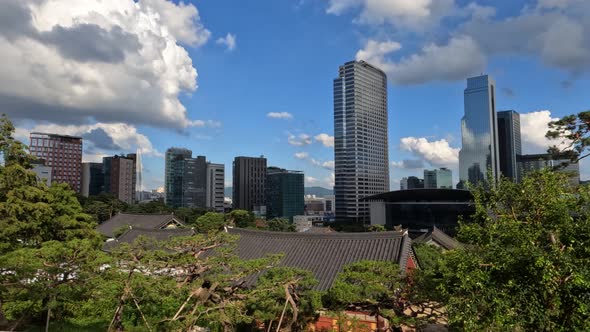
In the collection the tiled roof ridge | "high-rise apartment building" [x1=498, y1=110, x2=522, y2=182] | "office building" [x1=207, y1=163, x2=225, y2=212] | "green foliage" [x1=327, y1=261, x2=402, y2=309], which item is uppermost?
"high-rise apartment building" [x1=498, y1=110, x2=522, y2=182]

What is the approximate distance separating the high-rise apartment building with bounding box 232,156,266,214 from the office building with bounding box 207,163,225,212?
16.5 feet

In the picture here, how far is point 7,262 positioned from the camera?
9.68 meters

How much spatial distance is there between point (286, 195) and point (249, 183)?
45.2 ft

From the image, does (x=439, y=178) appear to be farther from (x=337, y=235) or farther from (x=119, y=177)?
(x=337, y=235)

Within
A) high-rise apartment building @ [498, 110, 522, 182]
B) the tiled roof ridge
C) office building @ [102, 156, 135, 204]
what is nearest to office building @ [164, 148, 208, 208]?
office building @ [102, 156, 135, 204]

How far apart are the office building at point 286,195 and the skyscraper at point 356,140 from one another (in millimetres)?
14110

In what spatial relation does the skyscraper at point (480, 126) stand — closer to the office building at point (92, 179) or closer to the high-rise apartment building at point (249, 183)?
the high-rise apartment building at point (249, 183)

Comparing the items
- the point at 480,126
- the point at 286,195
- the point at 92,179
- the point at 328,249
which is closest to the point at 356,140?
the point at 286,195

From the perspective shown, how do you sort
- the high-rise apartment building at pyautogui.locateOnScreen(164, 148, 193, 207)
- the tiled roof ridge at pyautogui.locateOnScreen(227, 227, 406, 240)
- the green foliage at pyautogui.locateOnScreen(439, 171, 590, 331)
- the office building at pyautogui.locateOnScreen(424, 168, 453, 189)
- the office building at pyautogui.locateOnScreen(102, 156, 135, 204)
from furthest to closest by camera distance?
1. the office building at pyautogui.locateOnScreen(424, 168, 453, 189)
2. the high-rise apartment building at pyautogui.locateOnScreen(164, 148, 193, 207)
3. the office building at pyautogui.locateOnScreen(102, 156, 135, 204)
4. the tiled roof ridge at pyautogui.locateOnScreen(227, 227, 406, 240)
5. the green foliage at pyautogui.locateOnScreen(439, 171, 590, 331)

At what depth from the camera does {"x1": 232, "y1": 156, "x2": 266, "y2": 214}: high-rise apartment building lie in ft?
389

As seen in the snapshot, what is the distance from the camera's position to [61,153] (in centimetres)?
9962

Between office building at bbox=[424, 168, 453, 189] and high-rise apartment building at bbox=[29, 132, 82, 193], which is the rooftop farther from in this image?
office building at bbox=[424, 168, 453, 189]

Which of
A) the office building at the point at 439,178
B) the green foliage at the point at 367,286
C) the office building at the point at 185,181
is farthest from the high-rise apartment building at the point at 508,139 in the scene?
the green foliage at the point at 367,286

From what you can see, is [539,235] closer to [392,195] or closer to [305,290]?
[305,290]
